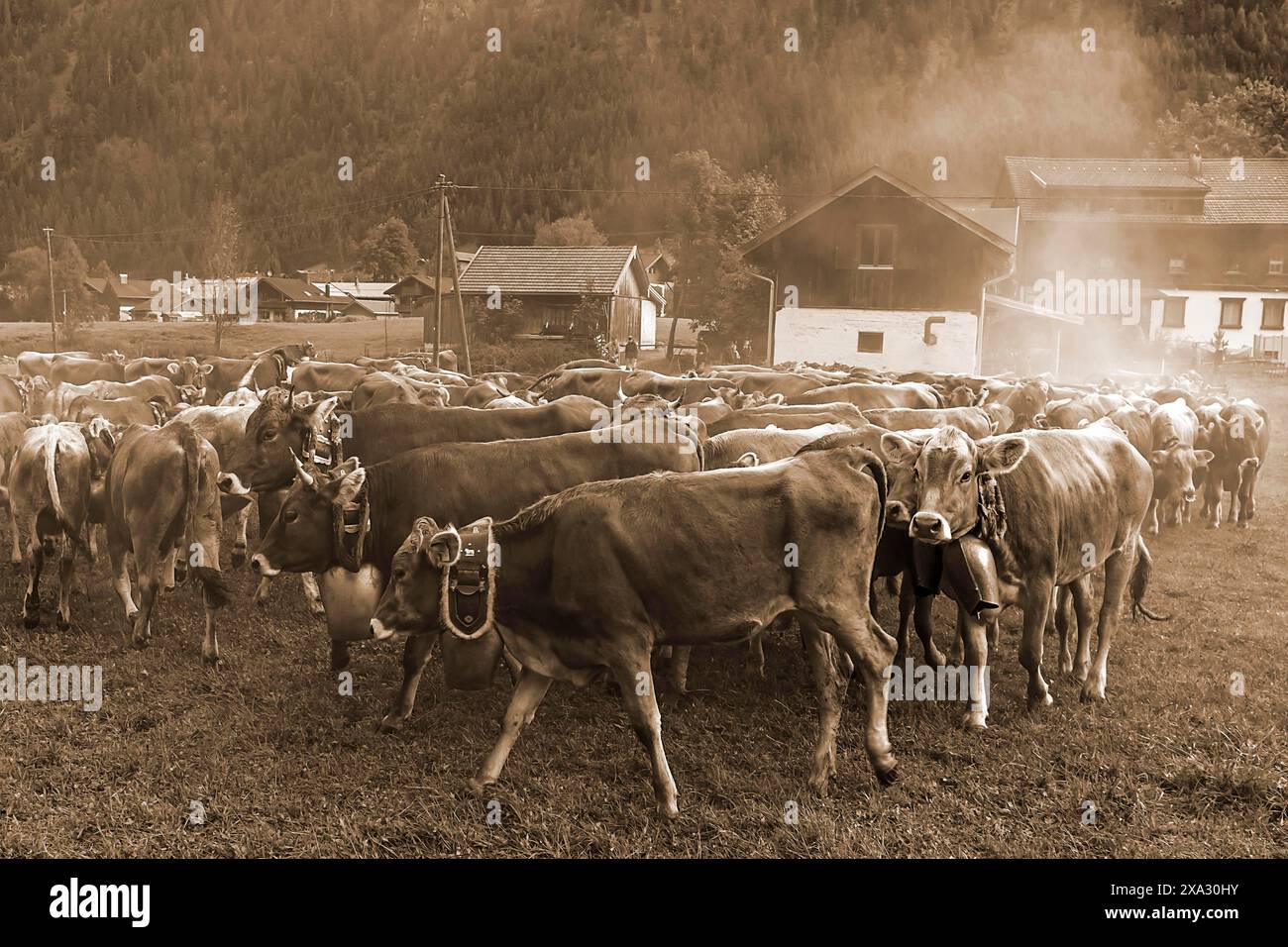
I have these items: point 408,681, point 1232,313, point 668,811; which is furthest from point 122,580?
point 1232,313

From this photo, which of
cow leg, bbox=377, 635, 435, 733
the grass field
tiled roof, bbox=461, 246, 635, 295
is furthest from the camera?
tiled roof, bbox=461, 246, 635, 295

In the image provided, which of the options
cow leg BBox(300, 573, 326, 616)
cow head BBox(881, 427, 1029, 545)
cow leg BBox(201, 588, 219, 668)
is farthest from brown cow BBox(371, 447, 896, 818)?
cow leg BBox(300, 573, 326, 616)

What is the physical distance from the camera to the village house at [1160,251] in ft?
190

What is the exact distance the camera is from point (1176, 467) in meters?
13.5

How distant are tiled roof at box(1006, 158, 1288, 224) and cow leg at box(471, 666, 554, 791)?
58.8 metres

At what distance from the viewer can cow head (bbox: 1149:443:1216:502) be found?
13484 mm

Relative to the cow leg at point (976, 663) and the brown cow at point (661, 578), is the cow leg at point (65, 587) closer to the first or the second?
the brown cow at point (661, 578)

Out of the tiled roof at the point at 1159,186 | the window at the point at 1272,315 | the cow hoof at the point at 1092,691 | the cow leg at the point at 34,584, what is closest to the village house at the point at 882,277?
the tiled roof at the point at 1159,186

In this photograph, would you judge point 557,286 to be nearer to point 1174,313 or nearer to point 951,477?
point 1174,313

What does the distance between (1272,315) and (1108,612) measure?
60286mm

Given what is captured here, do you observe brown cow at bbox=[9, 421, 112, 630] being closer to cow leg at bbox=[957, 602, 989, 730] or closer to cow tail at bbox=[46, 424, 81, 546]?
cow tail at bbox=[46, 424, 81, 546]
